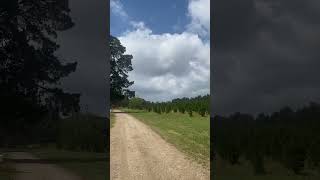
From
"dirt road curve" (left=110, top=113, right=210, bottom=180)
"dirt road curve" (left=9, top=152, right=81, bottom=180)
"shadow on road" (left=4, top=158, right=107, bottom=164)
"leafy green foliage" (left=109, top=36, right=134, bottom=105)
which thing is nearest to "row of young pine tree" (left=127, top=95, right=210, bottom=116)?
"leafy green foliage" (left=109, top=36, right=134, bottom=105)

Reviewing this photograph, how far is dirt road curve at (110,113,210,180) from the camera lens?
806 inches

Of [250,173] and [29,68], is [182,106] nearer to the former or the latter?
[29,68]

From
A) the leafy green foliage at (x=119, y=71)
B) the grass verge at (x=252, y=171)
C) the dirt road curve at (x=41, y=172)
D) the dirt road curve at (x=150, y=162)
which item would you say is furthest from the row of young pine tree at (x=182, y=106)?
the dirt road curve at (x=41, y=172)

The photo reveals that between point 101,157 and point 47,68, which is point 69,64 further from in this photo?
point 101,157

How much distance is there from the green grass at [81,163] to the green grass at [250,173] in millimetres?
4796

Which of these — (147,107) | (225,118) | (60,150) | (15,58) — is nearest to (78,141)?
(60,150)

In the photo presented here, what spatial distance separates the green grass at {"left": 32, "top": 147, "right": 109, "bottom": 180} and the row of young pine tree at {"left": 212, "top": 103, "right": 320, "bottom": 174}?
20.2ft

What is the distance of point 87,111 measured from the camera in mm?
26688

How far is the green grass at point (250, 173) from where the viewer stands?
20.1 metres

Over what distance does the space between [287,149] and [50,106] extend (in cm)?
1187

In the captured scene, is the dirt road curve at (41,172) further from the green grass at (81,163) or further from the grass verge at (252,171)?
the grass verge at (252,171)

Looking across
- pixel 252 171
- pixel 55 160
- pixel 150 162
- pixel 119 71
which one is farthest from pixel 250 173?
pixel 119 71

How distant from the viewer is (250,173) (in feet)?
70.0

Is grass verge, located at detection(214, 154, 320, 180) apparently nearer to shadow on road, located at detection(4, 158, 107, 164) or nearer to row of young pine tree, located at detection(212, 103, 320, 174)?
row of young pine tree, located at detection(212, 103, 320, 174)
